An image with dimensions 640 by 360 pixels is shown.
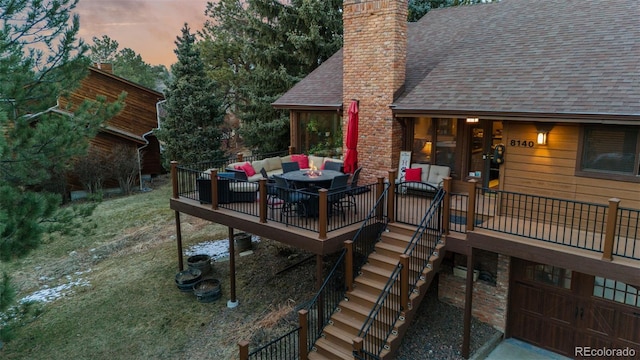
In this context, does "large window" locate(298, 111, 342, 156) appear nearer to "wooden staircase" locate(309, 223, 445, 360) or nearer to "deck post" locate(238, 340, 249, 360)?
"wooden staircase" locate(309, 223, 445, 360)

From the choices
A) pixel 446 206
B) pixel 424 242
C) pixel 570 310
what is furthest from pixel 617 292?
pixel 424 242

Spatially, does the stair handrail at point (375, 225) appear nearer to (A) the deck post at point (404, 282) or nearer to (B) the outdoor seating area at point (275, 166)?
(A) the deck post at point (404, 282)

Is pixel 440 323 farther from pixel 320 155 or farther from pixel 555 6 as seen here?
pixel 555 6

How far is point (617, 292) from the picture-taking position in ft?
25.3

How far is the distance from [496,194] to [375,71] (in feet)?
13.7

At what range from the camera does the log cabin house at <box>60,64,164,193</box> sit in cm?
2267

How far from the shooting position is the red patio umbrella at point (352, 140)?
36.0 feet

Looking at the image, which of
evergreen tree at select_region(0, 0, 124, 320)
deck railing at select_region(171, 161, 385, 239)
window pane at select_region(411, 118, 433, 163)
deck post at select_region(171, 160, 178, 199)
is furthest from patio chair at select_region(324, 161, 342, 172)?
evergreen tree at select_region(0, 0, 124, 320)

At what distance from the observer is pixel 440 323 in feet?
29.8

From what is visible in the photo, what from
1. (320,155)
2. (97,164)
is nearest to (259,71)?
(320,155)

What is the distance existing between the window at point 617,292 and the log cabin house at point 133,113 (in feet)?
67.4

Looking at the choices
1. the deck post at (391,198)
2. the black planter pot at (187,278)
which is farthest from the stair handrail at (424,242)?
the black planter pot at (187,278)

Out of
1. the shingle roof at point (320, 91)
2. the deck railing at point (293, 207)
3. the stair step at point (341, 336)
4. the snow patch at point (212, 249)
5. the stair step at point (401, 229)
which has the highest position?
the shingle roof at point (320, 91)

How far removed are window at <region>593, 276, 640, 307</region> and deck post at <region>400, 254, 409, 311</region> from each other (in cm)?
337
